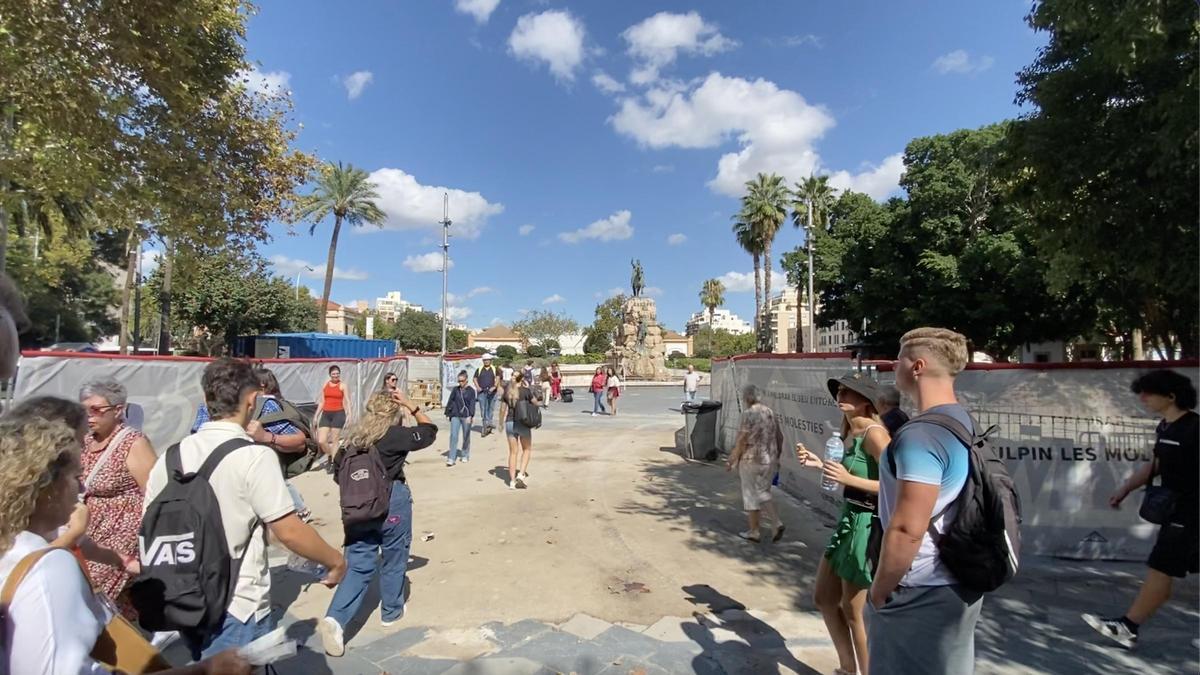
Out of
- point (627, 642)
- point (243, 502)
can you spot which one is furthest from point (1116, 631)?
point (243, 502)

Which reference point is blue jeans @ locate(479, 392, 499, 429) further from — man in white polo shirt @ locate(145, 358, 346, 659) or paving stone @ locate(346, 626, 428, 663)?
man in white polo shirt @ locate(145, 358, 346, 659)

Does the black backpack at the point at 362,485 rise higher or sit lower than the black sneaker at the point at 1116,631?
higher

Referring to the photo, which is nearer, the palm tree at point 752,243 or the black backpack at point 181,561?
the black backpack at point 181,561

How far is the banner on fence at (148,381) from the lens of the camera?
6109mm

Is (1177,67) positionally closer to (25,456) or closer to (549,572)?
(549,572)

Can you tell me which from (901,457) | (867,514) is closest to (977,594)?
(901,457)

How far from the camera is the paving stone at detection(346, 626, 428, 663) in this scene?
376cm

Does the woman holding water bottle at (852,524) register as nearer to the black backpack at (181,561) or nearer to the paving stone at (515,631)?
the paving stone at (515,631)

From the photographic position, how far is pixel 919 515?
1.95 metres

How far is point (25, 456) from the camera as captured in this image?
1607 mm

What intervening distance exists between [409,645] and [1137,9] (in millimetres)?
8095

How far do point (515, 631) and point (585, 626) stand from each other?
0.47m

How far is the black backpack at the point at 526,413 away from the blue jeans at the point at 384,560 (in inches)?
155

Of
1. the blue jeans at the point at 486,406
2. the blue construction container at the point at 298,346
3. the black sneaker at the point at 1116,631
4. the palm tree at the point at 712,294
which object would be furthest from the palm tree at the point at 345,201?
the palm tree at the point at 712,294
